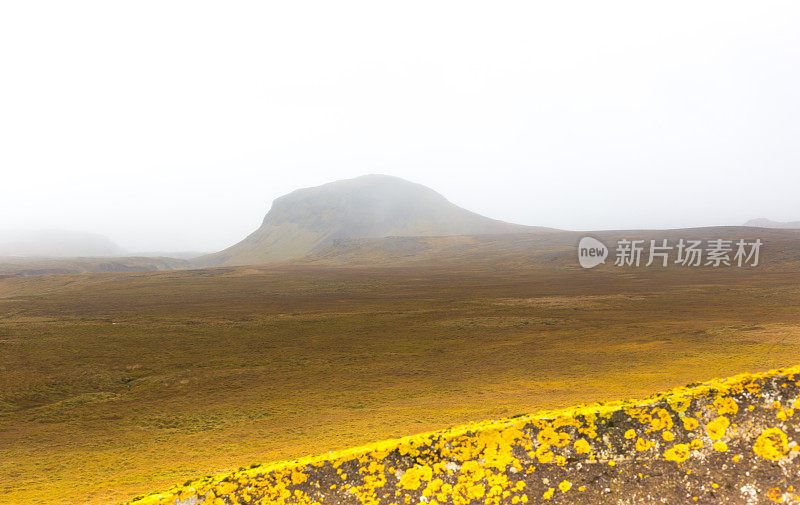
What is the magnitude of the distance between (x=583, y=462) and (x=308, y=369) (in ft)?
50.7

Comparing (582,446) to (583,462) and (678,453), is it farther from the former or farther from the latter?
(678,453)

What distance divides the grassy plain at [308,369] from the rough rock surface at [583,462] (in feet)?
20.7

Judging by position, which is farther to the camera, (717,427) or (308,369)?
(308,369)

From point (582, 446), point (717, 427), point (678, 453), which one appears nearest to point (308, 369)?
point (582, 446)

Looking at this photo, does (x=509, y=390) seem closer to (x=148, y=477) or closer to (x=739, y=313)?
(x=148, y=477)

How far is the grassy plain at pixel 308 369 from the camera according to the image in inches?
382

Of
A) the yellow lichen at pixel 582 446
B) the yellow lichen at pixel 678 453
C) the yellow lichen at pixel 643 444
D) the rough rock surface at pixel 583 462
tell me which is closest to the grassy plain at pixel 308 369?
the rough rock surface at pixel 583 462

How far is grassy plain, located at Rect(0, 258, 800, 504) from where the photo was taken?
9703 mm

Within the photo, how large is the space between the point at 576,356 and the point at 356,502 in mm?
16335

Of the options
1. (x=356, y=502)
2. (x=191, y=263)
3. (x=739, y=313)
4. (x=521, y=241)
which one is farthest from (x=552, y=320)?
(x=191, y=263)

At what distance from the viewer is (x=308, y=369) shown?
16859 mm

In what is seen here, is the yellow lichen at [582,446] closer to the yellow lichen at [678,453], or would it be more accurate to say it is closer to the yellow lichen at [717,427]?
the yellow lichen at [678,453]

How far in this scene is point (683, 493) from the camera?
2723 millimetres

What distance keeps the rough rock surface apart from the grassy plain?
6.31 metres
